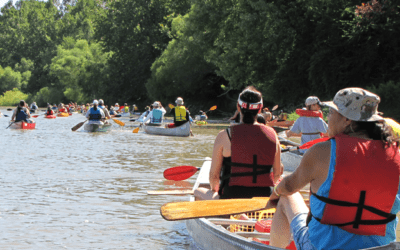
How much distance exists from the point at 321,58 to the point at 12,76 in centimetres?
8146

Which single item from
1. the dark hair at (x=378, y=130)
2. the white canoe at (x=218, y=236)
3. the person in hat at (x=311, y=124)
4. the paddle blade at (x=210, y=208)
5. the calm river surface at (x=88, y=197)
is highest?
the dark hair at (x=378, y=130)

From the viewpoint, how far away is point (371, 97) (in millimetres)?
3486

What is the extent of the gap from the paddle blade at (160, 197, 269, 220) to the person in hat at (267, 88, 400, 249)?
1014mm

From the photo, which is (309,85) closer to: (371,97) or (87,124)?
(87,124)

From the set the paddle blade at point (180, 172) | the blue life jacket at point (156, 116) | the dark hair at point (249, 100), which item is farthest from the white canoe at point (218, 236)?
the blue life jacket at point (156, 116)

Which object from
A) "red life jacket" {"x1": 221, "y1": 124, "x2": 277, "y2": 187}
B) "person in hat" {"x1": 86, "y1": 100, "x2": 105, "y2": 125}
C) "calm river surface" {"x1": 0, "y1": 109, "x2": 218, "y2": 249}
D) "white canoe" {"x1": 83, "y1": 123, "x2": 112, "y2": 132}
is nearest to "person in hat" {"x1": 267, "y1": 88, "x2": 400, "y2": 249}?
"red life jacket" {"x1": 221, "y1": 124, "x2": 277, "y2": 187}

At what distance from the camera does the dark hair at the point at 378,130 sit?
3400mm

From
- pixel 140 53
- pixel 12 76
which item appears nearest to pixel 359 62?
pixel 140 53

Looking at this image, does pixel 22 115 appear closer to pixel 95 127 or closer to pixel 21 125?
pixel 21 125

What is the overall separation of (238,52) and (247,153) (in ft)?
93.7

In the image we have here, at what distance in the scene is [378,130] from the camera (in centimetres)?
343

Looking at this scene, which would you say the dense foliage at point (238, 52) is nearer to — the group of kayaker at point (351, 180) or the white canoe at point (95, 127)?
the white canoe at point (95, 127)

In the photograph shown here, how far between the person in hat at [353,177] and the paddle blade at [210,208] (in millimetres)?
1014

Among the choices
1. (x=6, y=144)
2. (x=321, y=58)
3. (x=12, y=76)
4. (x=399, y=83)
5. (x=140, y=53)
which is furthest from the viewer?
(x=12, y=76)
